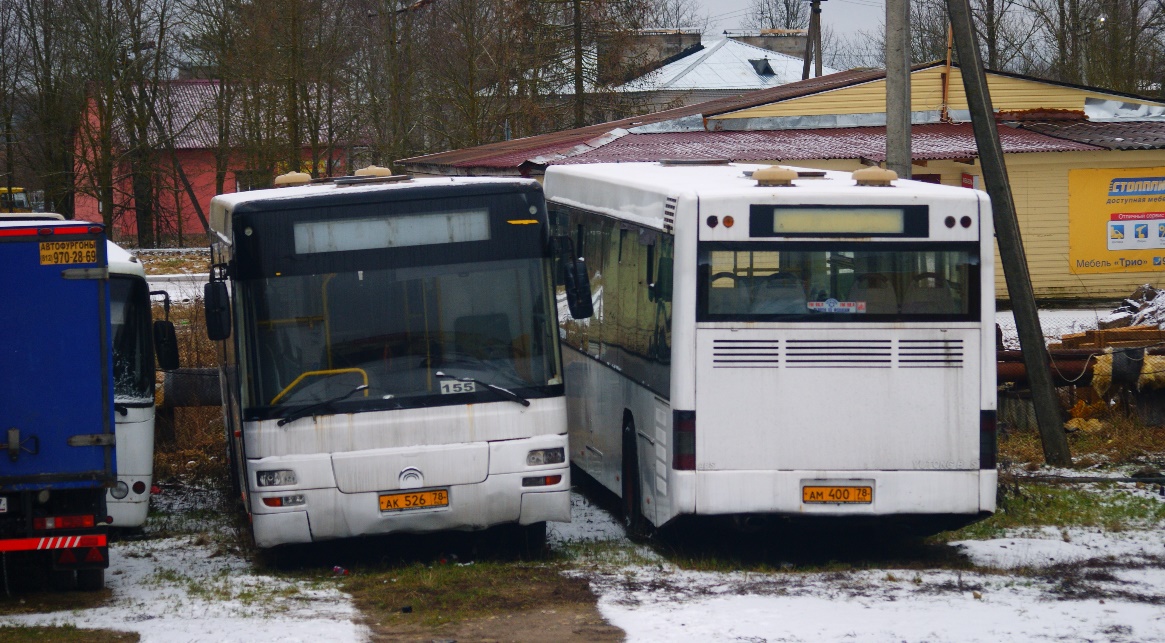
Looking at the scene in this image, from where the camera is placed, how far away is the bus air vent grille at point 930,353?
28.6 ft

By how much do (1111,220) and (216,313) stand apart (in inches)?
884

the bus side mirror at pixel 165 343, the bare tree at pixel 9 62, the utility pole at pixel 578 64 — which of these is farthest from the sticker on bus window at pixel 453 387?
the bare tree at pixel 9 62

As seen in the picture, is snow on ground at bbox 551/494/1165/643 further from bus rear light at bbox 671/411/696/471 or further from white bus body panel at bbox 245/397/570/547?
white bus body panel at bbox 245/397/570/547

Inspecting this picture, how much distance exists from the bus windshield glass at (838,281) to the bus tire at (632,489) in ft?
5.86

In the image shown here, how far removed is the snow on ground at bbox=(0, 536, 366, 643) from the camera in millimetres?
7293

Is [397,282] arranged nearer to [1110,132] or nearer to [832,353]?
[832,353]

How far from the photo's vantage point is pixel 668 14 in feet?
147

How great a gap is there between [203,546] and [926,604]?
17.9 feet

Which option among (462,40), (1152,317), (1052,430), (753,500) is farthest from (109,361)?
(462,40)

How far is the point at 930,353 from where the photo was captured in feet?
28.6

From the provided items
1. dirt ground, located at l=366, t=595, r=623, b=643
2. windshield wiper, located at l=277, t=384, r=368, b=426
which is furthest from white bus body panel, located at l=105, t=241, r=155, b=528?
dirt ground, located at l=366, t=595, r=623, b=643

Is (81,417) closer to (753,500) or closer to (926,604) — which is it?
(753,500)

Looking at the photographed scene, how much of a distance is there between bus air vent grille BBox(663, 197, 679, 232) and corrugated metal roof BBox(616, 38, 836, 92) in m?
65.8

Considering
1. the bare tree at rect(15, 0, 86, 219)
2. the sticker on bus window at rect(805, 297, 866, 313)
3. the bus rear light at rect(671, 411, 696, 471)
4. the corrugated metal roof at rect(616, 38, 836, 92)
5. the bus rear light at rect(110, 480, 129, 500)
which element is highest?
the corrugated metal roof at rect(616, 38, 836, 92)
